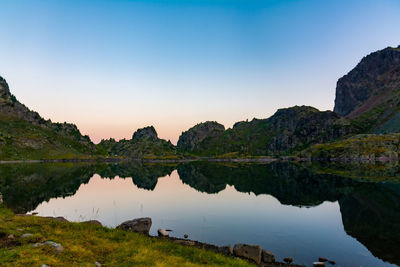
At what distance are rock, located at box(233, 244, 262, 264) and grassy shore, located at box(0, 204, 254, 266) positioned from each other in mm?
3165

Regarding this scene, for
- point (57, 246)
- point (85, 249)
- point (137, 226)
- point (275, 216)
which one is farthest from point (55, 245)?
point (275, 216)

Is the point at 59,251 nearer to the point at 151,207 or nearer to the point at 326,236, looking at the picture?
the point at 326,236

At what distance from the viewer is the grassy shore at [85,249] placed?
1769 centimetres

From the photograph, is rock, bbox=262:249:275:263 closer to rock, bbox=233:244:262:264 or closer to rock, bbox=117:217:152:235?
rock, bbox=233:244:262:264

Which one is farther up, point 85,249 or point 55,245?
point 55,245

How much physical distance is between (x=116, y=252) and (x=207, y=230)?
2432 centimetres

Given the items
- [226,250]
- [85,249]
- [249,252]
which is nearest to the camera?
[85,249]

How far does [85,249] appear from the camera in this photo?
2103 centimetres

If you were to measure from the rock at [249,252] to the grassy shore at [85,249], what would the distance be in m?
3.16

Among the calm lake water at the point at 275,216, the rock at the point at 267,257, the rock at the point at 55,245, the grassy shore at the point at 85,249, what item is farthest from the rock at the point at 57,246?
the calm lake water at the point at 275,216

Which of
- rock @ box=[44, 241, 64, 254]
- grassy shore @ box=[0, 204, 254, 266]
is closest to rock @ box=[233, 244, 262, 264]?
grassy shore @ box=[0, 204, 254, 266]

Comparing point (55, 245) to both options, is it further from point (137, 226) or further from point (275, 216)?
point (275, 216)

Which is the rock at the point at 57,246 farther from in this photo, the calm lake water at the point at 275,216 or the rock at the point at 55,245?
the calm lake water at the point at 275,216

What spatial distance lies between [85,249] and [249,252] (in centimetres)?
1635
